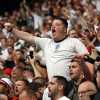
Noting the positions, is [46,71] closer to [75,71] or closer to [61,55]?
[61,55]

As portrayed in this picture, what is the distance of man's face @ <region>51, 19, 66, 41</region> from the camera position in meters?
7.62

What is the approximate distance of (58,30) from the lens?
7.62m

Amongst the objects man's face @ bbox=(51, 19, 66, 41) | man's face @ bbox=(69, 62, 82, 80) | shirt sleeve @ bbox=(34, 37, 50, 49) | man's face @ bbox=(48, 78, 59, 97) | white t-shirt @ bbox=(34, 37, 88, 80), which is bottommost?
man's face @ bbox=(48, 78, 59, 97)

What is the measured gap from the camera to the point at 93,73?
681 cm

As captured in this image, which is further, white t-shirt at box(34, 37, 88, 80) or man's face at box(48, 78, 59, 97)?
white t-shirt at box(34, 37, 88, 80)

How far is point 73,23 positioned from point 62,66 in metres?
6.13

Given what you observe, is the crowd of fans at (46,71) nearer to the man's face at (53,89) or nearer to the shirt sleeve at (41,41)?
the man's face at (53,89)

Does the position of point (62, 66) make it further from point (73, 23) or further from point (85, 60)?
point (73, 23)

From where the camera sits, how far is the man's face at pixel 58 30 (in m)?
7.62

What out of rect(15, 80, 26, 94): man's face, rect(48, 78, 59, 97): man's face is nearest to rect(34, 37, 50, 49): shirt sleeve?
rect(15, 80, 26, 94): man's face

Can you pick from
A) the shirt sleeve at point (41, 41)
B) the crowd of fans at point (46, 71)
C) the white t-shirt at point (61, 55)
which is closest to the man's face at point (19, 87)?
the crowd of fans at point (46, 71)

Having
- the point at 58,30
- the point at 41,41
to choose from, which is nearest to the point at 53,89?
the point at 58,30

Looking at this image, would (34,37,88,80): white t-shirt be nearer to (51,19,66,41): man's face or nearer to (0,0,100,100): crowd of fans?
(51,19,66,41): man's face

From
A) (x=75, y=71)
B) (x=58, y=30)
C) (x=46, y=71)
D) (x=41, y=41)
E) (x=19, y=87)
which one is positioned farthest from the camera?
(x=46, y=71)
